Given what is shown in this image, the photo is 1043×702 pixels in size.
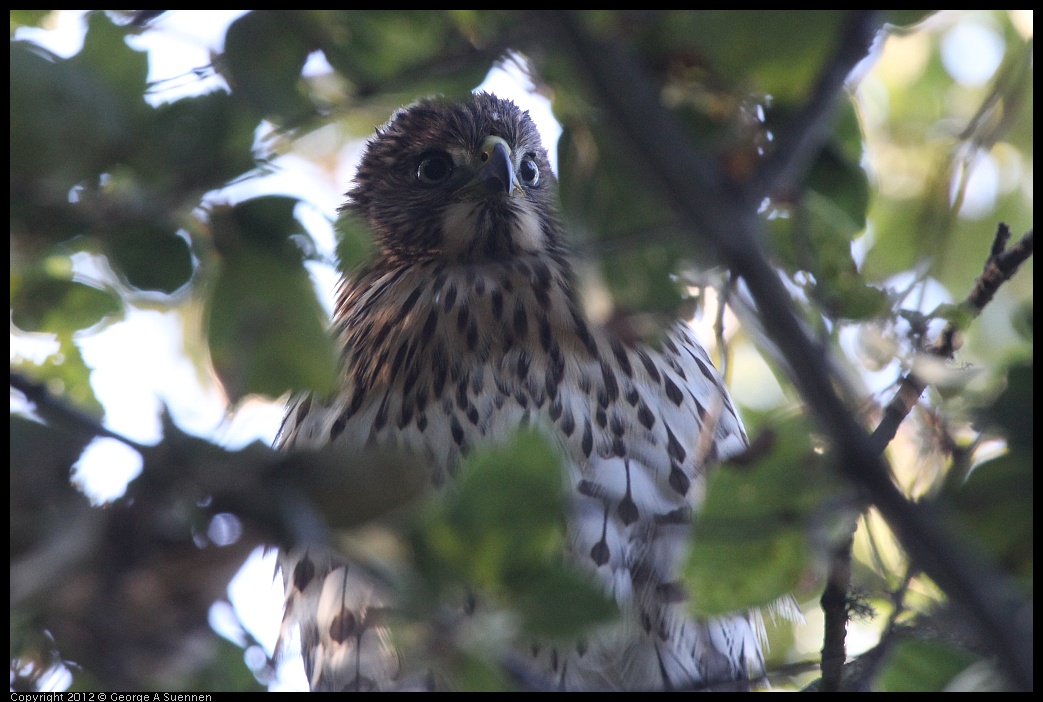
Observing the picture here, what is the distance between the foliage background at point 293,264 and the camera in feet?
3.71

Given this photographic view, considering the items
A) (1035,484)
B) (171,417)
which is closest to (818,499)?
(1035,484)

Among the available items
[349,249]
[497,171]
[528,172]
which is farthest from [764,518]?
[528,172]

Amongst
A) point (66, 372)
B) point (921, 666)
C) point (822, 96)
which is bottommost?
point (66, 372)

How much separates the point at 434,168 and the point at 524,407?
1349 mm

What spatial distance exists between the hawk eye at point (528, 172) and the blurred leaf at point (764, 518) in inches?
112

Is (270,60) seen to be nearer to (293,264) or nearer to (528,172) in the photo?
(293,264)

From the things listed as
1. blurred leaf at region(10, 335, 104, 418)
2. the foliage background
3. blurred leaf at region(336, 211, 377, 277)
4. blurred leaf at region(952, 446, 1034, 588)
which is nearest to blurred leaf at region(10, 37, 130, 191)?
the foliage background

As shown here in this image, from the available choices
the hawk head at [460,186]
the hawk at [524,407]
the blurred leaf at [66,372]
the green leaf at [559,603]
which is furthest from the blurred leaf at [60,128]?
the hawk head at [460,186]

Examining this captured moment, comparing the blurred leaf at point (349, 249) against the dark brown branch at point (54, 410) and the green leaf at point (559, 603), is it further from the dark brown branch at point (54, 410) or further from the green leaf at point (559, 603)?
the green leaf at point (559, 603)

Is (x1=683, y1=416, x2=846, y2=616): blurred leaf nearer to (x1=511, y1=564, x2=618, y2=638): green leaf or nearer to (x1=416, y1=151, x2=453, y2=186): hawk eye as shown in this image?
(x1=511, y1=564, x2=618, y2=638): green leaf

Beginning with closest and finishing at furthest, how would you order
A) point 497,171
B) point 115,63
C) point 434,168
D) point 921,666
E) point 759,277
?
point 759,277 < point 115,63 < point 921,666 < point 497,171 < point 434,168

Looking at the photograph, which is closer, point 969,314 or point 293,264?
point 293,264

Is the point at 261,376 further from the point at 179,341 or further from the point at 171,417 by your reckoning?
the point at 179,341

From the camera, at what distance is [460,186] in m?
3.84
